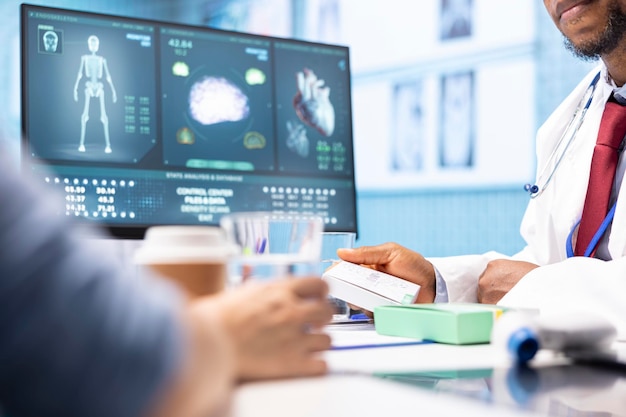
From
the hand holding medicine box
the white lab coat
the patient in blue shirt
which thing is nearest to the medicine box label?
the hand holding medicine box

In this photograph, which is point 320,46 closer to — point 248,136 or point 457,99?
point 248,136

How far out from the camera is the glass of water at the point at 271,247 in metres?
0.71

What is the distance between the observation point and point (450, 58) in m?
3.08

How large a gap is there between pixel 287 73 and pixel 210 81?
0.49 ft

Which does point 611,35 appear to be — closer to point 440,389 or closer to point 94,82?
point 94,82

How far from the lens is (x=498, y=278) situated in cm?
137

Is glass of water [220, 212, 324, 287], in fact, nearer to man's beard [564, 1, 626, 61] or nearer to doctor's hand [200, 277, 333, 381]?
doctor's hand [200, 277, 333, 381]

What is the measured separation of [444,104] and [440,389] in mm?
2615

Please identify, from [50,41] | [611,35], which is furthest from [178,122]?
[611,35]

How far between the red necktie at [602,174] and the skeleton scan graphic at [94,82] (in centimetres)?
92

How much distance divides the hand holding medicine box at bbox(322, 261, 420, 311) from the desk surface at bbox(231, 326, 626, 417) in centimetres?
32

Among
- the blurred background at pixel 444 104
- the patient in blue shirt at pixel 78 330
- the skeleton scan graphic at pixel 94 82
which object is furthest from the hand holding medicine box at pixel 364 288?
the blurred background at pixel 444 104

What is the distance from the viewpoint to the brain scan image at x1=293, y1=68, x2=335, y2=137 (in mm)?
1382

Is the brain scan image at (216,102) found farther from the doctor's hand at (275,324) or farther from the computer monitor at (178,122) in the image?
the doctor's hand at (275,324)
